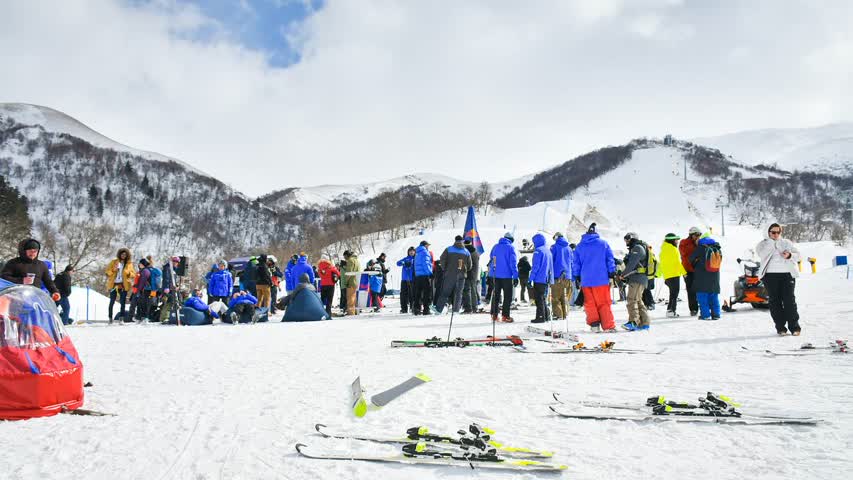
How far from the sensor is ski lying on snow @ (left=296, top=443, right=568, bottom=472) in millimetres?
2846

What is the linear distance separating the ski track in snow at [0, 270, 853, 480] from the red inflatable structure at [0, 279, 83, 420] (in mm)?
163

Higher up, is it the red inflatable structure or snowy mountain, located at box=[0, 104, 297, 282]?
snowy mountain, located at box=[0, 104, 297, 282]

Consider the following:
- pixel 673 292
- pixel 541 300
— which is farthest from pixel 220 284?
pixel 673 292

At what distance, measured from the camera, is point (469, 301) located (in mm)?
13305

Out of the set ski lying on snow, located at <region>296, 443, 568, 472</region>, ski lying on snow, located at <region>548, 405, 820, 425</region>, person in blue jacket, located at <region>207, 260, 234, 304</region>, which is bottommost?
ski lying on snow, located at <region>296, 443, 568, 472</region>

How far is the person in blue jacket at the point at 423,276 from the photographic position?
13.1m

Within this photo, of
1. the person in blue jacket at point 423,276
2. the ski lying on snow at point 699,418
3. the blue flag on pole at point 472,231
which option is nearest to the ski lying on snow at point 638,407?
the ski lying on snow at point 699,418

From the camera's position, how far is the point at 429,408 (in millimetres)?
4086

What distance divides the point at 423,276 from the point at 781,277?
7.63m

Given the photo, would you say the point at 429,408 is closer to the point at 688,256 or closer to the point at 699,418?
the point at 699,418

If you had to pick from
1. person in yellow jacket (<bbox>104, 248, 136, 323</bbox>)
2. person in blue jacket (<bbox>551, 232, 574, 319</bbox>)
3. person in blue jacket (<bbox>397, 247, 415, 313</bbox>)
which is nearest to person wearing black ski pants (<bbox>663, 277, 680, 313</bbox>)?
person in blue jacket (<bbox>551, 232, 574, 319</bbox>)

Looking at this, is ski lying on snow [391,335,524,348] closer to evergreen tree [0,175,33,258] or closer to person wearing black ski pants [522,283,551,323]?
person wearing black ski pants [522,283,551,323]

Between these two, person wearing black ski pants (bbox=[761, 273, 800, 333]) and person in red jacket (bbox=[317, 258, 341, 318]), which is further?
person in red jacket (bbox=[317, 258, 341, 318])

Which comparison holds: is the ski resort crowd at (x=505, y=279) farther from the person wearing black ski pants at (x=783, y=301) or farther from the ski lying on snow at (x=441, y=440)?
the ski lying on snow at (x=441, y=440)
